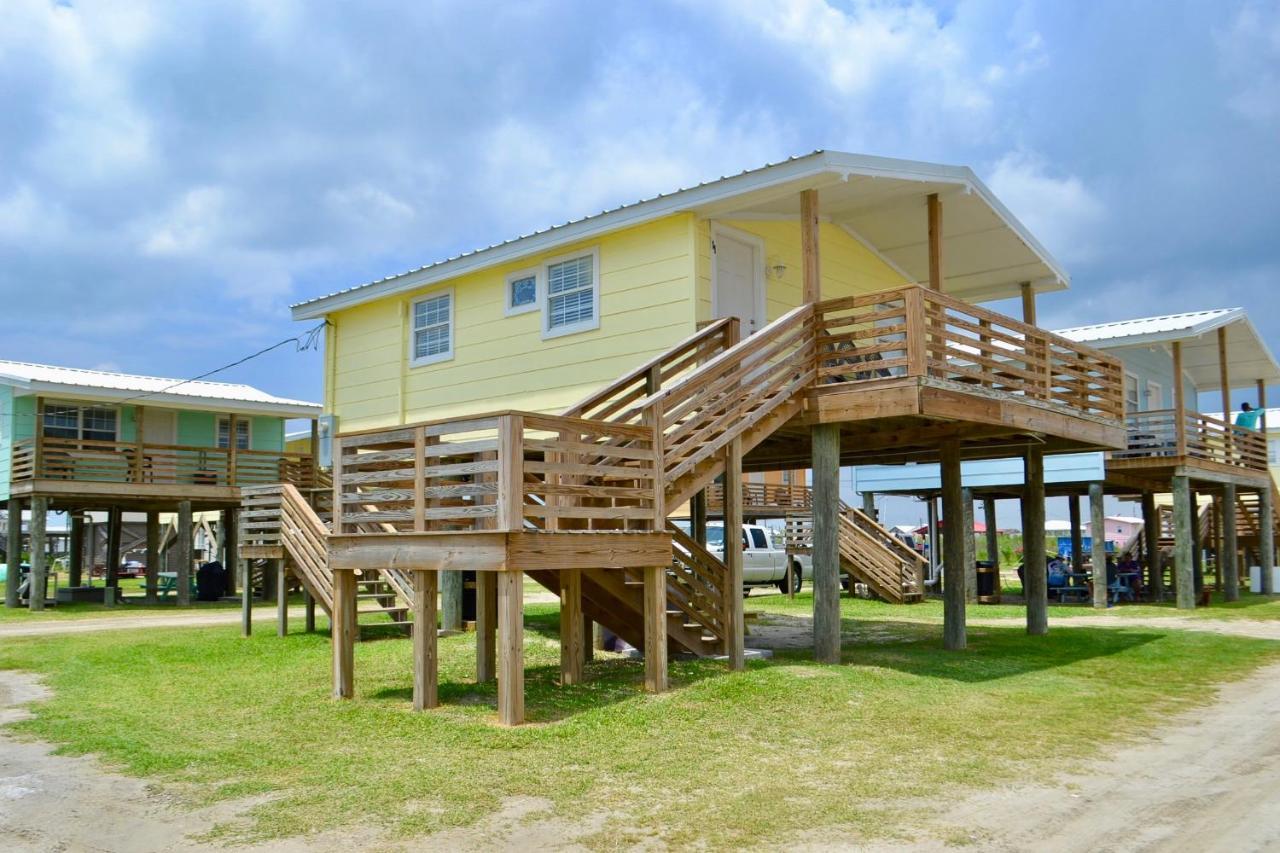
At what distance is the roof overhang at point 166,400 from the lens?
26.3 metres

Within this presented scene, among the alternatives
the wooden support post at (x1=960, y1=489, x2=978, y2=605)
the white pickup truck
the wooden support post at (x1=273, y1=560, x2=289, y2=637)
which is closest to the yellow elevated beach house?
the wooden support post at (x1=273, y1=560, x2=289, y2=637)

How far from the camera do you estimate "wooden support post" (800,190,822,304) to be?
12500 millimetres

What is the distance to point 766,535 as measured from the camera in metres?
29.5

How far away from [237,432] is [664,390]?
24891 mm

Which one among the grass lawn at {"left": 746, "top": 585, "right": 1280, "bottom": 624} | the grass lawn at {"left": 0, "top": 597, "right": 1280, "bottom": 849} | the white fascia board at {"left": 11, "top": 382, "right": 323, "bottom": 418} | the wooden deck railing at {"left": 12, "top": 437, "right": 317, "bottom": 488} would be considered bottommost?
the grass lawn at {"left": 746, "top": 585, "right": 1280, "bottom": 624}

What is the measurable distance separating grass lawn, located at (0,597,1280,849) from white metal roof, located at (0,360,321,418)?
14117mm

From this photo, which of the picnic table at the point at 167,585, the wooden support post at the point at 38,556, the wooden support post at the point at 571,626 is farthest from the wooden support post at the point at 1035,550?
the picnic table at the point at 167,585

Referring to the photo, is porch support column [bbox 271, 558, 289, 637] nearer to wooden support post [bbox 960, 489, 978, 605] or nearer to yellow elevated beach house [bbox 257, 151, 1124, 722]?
yellow elevated beach house [bbox 257, 151, 1124, 722]

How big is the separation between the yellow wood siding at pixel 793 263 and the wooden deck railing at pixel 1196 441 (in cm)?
849

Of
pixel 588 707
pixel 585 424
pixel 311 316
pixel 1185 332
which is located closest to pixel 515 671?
pixel 588 707

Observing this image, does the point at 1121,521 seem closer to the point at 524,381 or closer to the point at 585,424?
the point at 524,381

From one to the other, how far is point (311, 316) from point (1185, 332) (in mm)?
17635

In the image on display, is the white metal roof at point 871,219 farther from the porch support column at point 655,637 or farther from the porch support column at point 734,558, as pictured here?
the porch support column at point 655,637

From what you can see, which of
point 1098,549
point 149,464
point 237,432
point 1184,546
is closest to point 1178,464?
point 1184,546
